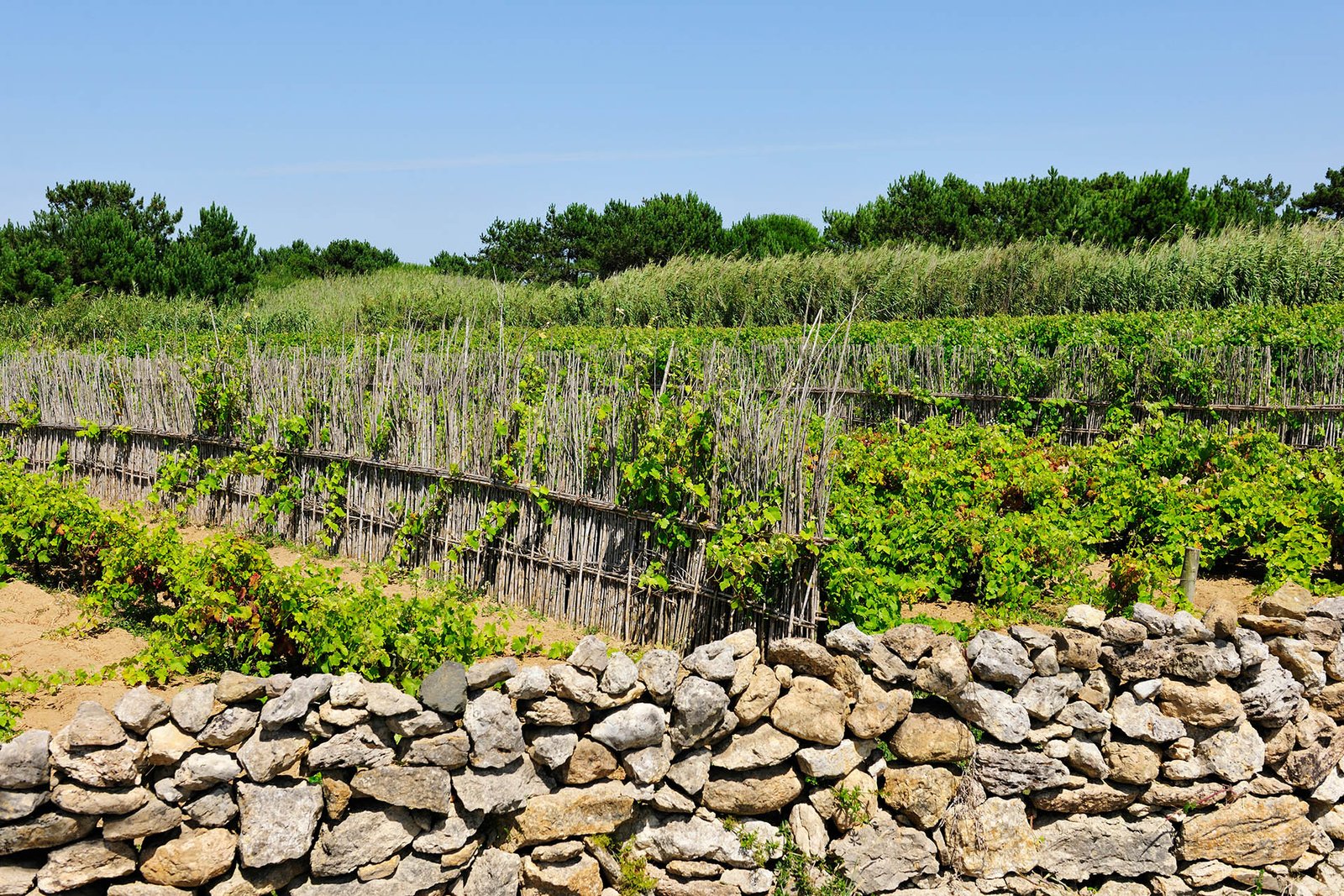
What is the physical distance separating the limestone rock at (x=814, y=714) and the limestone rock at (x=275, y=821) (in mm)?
2054

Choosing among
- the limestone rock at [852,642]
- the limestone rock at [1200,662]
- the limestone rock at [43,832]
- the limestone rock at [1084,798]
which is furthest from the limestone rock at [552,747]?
the limestone rock at [1200,662]

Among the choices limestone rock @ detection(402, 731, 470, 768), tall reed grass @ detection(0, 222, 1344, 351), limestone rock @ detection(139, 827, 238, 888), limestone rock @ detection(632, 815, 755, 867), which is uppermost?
tall reed grass @ detection(0, 222, 1344, 351)

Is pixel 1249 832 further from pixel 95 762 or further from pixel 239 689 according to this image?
pixel 95 762

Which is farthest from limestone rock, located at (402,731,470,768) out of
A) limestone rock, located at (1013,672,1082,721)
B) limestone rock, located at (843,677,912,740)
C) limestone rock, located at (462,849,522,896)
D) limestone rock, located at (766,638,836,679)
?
limestone rock, located at (1013,672,1082,721)

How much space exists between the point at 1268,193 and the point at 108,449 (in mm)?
40965

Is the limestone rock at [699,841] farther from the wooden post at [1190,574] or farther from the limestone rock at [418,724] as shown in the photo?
the wooden post at [1190,574]

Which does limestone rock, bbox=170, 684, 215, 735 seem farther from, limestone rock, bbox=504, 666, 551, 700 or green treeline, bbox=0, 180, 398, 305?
green treeline, bbox=0, 180, 398, 305

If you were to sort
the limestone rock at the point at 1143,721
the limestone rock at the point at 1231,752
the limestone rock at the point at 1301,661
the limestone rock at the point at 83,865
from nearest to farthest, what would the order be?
the limestone rock at the point at 83,865 → the limestone rock at the point at 1143,721 → the limestone rock at the point at 1231,752 → the limestone rock at the point at 1301,661

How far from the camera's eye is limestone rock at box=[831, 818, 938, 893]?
4633 mm

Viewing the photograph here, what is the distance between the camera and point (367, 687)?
13.6 feet

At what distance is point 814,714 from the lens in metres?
4.53

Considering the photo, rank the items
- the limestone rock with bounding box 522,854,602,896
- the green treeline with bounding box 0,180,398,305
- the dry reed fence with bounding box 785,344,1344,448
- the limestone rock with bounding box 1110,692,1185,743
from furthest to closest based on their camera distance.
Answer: the green treeline with bounding box 0,180,398,305, the dry reed fence with bounding box 785,344,1344,448, the limestone rock with bounding box 1110,692,1185,743, the limestone rock with bounding box 522,854,602,896

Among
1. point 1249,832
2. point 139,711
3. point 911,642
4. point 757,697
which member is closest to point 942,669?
point 911,642

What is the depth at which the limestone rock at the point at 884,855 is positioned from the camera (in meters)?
4.63
